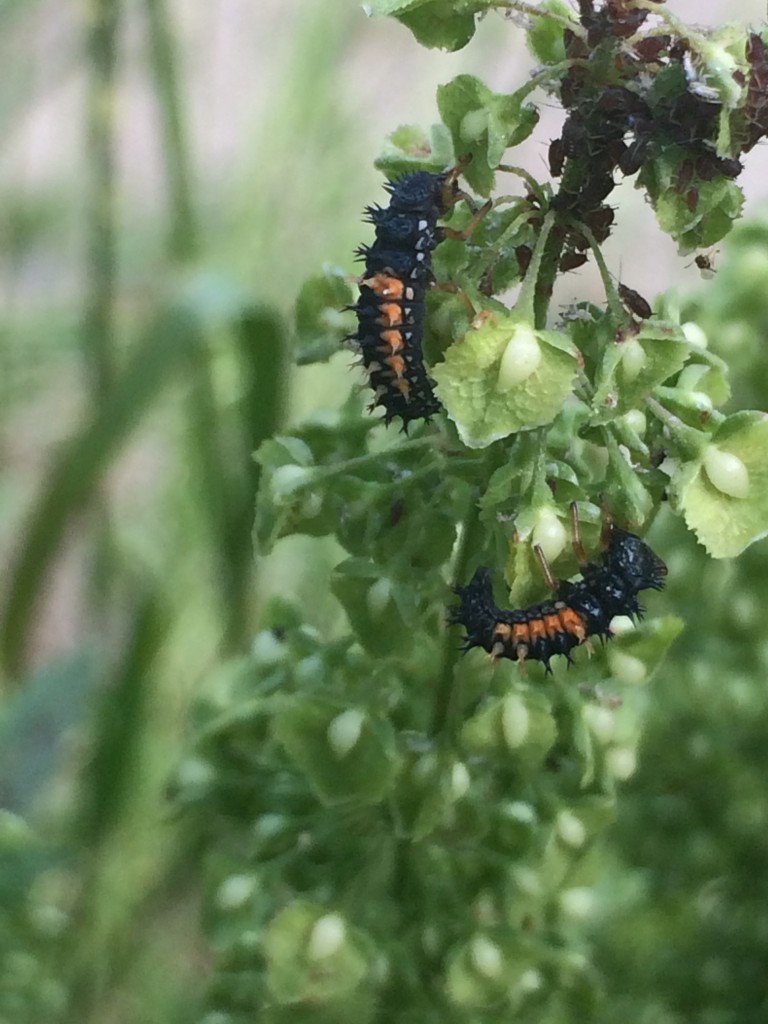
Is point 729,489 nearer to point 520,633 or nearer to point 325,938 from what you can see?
point 520,633

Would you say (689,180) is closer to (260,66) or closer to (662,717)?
(662,717)

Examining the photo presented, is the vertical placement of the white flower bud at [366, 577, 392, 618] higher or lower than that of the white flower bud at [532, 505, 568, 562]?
lower

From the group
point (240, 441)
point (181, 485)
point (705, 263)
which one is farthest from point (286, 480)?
point (181, 485)

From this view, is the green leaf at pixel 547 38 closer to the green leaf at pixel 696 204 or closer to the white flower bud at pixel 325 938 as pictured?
the green leaf at pixel 696 204

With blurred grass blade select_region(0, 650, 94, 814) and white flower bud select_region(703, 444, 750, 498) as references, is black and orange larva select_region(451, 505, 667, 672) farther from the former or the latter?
blurred grass blade select_region(0, 650, 94, 814)

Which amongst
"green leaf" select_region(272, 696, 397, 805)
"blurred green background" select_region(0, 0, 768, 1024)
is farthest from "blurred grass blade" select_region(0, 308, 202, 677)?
"green leaf" select_region(272, 696, 397, 805)
